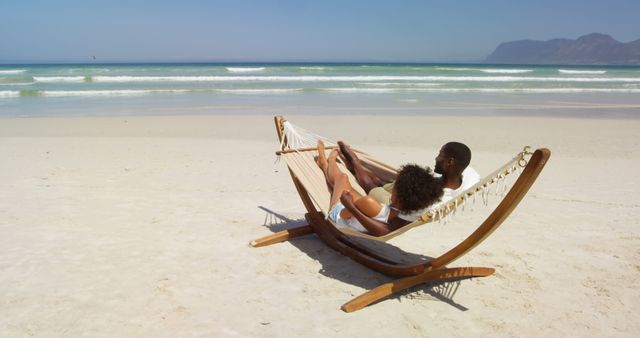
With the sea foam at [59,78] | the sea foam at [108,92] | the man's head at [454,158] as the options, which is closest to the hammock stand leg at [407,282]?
the man's head at [454,158]

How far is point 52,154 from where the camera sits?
7.86 meters

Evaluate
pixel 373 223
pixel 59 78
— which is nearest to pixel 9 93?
pixel 59 78

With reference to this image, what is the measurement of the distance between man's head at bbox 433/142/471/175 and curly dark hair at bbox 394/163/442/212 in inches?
5.3

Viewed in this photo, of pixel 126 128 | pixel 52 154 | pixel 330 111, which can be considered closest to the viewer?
pixel 52 154

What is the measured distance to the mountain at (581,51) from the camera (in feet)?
376

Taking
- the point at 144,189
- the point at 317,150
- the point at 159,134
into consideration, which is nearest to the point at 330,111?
the point at 159,134

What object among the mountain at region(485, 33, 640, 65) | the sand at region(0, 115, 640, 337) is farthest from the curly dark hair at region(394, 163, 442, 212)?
the mountain at region(485, 33, 640, 65)

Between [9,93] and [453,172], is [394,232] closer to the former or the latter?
[453,172]

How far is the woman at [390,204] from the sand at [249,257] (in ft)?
1.54

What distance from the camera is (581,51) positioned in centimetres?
14150

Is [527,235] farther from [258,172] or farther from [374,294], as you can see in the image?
[258,172]

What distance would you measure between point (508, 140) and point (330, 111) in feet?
18.3

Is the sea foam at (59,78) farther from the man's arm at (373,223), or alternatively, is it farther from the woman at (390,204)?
the man's arm at (373,223)

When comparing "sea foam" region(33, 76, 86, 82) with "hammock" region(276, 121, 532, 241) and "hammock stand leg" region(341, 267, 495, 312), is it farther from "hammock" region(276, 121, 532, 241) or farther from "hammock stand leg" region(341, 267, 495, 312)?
"hammock stand leg" region(341, 267, 495, 312)
